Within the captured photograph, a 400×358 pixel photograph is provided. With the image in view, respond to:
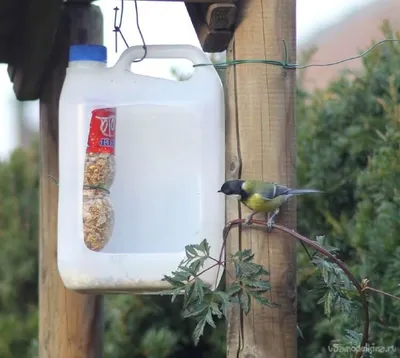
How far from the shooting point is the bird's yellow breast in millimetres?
1916

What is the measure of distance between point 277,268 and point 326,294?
12cm

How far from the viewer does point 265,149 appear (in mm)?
1996

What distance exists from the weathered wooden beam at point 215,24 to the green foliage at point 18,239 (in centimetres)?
316

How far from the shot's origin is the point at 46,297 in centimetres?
316

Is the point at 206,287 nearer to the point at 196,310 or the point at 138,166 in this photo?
the point at 196,310

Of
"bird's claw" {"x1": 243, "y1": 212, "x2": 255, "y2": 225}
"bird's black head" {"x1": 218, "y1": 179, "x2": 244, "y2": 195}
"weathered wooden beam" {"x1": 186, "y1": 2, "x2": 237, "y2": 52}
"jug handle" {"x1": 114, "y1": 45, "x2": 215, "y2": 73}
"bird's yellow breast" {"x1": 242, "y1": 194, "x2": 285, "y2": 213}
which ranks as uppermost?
"weathered wooden beam" {"x1": 186, "y1": 2, "x2": 237, "y2": 52}

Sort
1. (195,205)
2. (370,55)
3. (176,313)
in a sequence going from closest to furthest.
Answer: (195,205) → (370,55) → (176,313)

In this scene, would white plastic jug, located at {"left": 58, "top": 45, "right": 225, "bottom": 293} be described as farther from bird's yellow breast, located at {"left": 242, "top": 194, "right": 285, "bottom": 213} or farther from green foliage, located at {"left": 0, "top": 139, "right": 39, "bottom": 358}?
green foliage, located at {"left": 0, "top": 139, "right": 39, "bottom": 358}

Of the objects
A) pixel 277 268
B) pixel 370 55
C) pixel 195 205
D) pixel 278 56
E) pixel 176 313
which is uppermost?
pixel 370 55

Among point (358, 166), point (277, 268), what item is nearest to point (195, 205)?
point (277, 268)

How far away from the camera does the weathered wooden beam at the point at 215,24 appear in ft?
6.57

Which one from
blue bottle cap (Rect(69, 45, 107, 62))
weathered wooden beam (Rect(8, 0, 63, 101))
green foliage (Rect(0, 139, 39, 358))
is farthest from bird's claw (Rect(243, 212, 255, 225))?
green foliage (Rect(0, 139, 39, 358))

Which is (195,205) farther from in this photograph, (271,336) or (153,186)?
(271,336)

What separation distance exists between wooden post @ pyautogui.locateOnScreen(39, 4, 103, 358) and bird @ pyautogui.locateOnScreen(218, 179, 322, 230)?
1230mm
